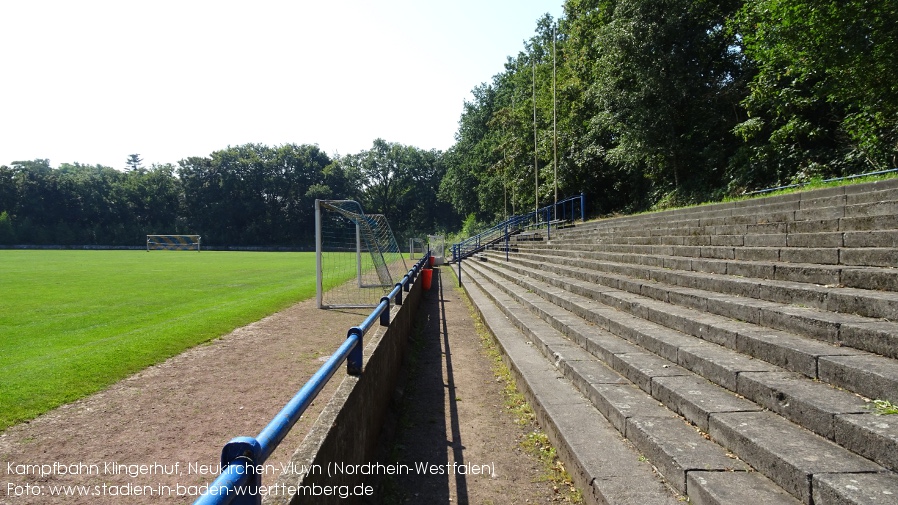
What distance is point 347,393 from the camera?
9.38 feet

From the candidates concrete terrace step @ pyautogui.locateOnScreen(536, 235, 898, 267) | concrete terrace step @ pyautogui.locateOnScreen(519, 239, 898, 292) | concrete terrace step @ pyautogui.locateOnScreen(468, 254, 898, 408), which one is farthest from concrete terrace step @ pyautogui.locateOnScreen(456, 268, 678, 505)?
concrete terrace step @ pyautogui.locateOnScreen(536, 235, 898, 267)

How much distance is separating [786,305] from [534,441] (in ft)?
7.74

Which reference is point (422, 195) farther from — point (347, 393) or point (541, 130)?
point (347, 393)

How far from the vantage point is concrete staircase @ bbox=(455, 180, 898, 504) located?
2.31 meters

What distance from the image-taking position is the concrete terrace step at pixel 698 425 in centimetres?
220

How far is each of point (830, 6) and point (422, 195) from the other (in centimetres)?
6703

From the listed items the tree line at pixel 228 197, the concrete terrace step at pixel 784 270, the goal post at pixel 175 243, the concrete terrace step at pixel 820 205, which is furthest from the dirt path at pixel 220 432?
the goal post at pixel 175 243

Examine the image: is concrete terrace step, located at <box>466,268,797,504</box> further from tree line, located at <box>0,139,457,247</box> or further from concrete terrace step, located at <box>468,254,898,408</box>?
tree line, located at <box>0,139,457,247</box>

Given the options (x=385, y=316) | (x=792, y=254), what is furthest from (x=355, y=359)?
(x=792, y=254)

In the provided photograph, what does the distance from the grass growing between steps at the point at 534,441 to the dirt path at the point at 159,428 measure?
1932 millimetres

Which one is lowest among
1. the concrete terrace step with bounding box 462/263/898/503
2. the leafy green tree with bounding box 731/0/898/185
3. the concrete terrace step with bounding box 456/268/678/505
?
the concrete terrace step with bounding box 456/268/678/505

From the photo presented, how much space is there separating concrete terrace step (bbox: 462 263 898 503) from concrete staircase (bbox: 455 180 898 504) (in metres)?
0.01

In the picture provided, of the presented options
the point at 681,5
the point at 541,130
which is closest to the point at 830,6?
the point at 681,5

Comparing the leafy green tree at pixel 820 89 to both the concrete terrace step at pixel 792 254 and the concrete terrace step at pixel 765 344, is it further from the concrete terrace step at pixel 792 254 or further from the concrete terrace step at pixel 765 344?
the concrete terrace step at pixel 765 344
